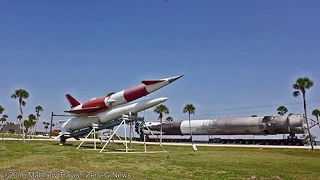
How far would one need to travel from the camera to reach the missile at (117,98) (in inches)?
1431

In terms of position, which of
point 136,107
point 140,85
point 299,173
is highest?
point 140,85

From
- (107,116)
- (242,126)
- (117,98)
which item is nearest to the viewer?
(117,98)

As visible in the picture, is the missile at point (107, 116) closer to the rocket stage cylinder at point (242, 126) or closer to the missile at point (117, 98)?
the missile at point (117, 98)

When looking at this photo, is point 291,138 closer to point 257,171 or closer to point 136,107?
point 136,107

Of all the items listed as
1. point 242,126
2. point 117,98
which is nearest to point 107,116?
point 117,98

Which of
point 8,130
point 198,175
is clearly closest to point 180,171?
point 198,175

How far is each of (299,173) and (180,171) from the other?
736cm

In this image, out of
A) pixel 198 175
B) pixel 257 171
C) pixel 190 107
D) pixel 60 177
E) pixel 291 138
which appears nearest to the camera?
pixel 60 177

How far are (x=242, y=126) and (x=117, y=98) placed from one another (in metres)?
37.5

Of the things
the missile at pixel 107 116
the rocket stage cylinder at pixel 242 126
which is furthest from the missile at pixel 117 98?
the rocket stage cylinder at pixel 242 126

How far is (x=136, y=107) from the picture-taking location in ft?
126

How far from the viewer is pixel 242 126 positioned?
225ft

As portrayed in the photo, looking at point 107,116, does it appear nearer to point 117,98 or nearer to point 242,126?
point 117,98

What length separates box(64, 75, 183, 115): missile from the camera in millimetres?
36344
